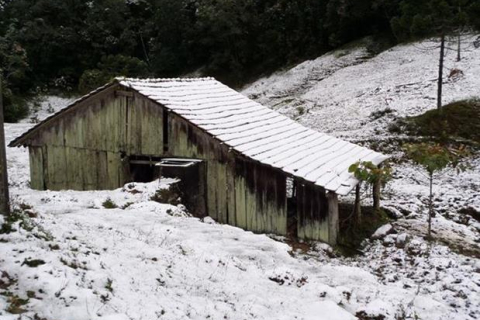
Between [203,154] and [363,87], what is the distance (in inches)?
763

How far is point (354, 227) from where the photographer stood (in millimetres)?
12742

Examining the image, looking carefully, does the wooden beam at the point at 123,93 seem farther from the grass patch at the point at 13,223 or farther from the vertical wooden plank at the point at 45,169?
the grass patch at the point at 13,223

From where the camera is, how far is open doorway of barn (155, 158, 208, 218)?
43.6ft

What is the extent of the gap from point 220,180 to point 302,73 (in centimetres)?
2588

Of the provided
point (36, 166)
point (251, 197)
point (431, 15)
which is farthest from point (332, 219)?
point (431, 15)

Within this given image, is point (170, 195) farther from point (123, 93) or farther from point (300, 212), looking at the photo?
point (123, 93)

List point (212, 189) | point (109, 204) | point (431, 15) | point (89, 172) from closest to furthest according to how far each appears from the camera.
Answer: point (109, 204) → point (212, 189) → point (89, 172) → point (431, 15)

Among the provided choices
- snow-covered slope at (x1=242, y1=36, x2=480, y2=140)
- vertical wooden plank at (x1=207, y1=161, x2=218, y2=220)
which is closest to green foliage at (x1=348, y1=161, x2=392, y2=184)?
vertical wooden plank at (x1=207, y1=161, x2=218, y2=220)

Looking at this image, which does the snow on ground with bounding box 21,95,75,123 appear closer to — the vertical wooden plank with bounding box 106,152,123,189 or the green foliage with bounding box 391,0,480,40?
the vertical wooden plank with bounding box 106,152,123,189

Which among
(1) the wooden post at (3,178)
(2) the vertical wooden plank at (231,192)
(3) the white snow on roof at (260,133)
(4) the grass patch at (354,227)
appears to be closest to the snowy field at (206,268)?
(4) the grass patch at (354,227)

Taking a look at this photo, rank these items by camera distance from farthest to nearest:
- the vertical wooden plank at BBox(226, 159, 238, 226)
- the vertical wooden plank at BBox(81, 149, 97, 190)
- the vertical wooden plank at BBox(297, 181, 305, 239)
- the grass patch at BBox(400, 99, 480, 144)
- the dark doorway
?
the grass patch at BBox(400, 99, 480, 144), the vertical wooden plank at BBox(81, 149, 97, 190), the dark doorway, the vertical wooden plank at BBox(226, 159, 238, 226), the vertical wooden plank at BBox(297, 181, 305, 239)

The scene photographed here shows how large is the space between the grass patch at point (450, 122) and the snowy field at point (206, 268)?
19.7ft

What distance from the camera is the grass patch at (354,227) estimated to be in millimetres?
11850

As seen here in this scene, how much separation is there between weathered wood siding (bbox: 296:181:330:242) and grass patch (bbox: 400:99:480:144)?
484 inches
